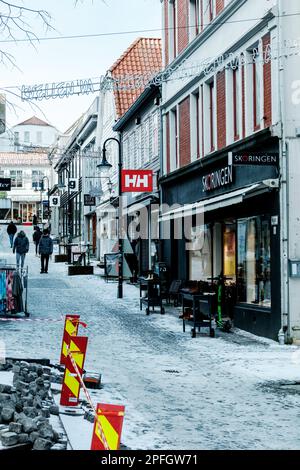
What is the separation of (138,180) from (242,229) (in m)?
8.63

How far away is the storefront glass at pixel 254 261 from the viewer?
1584cm

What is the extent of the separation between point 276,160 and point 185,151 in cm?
833

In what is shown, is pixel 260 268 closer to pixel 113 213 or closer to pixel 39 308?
pixel 39 308

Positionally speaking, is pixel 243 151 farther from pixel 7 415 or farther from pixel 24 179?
pixel 24 179

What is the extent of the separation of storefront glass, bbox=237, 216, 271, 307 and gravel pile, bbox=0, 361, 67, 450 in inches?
271

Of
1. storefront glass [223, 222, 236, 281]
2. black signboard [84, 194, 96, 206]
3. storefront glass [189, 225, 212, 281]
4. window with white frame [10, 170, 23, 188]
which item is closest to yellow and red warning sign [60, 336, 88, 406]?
storefront glass [223, 222, 236, 281]

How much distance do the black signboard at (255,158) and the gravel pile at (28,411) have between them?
6.41 metres

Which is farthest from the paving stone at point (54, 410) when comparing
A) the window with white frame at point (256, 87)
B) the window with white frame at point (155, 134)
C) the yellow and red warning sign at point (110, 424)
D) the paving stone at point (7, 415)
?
the window with white frame at point (155, 134)

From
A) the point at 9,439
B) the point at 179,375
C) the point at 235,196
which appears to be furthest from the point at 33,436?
the point at 235,196

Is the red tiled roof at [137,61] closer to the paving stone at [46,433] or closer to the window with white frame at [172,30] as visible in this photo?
the window with white frame at [172,30]

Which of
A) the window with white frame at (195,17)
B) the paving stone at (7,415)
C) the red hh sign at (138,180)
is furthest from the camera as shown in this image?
the red hh sign at (138,180)

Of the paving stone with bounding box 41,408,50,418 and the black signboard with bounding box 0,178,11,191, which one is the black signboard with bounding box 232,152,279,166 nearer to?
the black signboard with bounding box 0,178,11,191

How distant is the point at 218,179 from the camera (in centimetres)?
1880

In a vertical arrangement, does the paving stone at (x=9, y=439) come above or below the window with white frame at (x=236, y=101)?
below
